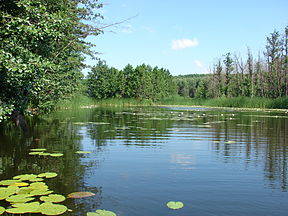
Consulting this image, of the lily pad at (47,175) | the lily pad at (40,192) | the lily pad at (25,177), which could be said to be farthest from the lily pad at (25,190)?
the lily pad at (47,175)

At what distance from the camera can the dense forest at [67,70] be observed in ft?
25.2

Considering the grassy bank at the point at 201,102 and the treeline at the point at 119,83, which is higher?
the treeline at the point at 119,83

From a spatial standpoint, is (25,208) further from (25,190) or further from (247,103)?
(247,103)

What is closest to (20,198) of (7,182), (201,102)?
(7,182)

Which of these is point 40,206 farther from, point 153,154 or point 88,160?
point 153,154

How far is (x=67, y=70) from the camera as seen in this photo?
1606 cm

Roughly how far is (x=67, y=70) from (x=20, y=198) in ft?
39.1

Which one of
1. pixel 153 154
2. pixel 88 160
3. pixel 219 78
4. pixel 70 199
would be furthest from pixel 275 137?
pixel 219 78

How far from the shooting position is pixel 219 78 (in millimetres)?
60188

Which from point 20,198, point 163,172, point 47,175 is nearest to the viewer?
point 20,198

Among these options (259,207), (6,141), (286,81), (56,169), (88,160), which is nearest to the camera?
(259,207)

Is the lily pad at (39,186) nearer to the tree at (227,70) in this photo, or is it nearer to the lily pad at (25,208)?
the lily pad at (25,208)

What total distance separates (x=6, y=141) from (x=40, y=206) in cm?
749

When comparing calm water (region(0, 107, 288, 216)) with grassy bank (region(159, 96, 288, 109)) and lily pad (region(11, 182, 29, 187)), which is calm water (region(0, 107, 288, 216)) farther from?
grassy bank (region(159, 96, 288, 109))
